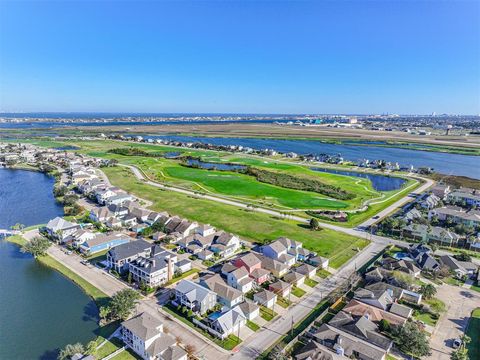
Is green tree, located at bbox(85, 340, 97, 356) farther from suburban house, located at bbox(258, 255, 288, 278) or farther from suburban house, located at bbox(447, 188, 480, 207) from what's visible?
suburban house, located at bbox(447, 188, 480, 207)

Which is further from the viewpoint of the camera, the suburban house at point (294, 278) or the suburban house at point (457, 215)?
the suburban house at point (457, 215)

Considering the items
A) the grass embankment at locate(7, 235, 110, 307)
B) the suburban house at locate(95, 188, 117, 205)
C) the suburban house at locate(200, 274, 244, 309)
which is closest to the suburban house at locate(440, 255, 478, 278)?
the suburban house at locate(200, 274, 244, 309)

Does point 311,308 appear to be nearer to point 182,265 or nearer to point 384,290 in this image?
point 384,290

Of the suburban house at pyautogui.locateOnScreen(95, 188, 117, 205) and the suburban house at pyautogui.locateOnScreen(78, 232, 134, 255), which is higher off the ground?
the suburban house at pyautogui.locateOnScreen(95, 188, 117, 205)

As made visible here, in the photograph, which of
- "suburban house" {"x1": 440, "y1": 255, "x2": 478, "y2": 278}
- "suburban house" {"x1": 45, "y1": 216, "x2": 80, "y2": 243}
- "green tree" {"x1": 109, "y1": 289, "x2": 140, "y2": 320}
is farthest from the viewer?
"suburban house" {"x1": 45, "y1": 216, "x2": 80, "y2": 243}

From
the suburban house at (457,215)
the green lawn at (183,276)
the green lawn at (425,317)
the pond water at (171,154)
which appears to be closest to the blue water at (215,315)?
the green lawn at (183,276)

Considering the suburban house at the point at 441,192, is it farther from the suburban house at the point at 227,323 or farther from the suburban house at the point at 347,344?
the suburban house at the point at 227,323
